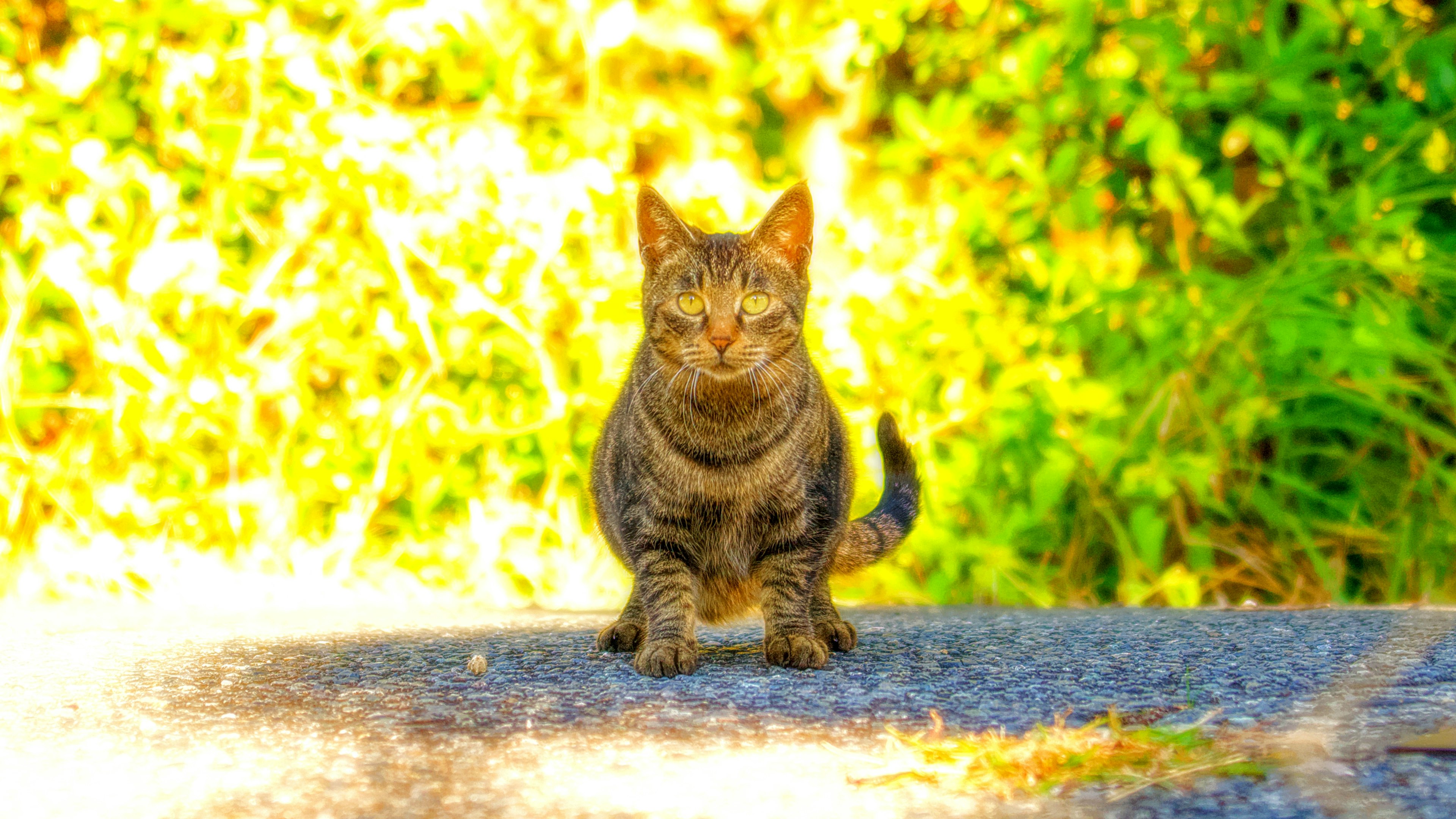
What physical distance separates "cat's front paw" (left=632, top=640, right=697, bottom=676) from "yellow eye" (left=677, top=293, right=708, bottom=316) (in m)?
0.65

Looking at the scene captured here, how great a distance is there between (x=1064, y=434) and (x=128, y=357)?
2.72m

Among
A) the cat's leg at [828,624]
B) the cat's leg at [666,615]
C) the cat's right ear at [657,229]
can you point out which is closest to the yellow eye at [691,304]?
the cat's right ear at [657,229]

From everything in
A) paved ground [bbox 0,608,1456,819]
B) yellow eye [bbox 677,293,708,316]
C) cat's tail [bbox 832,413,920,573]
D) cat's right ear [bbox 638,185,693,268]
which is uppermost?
cat's right ear [bbox 638,185,693,268]

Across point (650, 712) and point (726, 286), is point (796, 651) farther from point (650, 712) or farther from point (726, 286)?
point (726, 286)

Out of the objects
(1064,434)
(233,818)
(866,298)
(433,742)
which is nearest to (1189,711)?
(433,742)

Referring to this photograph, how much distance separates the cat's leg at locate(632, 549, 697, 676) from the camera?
208 centimetres

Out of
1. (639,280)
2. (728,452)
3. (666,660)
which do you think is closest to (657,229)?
(728,452)

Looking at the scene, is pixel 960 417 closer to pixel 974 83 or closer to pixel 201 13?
pixel 974 83

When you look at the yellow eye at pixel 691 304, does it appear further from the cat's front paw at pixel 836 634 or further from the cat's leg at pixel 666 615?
the cat's front paw at pixel 836 634

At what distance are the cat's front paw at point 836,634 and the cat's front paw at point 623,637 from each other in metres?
0.35

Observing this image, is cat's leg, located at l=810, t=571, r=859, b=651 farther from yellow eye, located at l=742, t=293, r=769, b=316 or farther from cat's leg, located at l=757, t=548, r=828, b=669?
yellow eye, located at l=742, t=293, r=769, b=316

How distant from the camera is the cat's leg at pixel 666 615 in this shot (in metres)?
2.08

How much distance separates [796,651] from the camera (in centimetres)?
215

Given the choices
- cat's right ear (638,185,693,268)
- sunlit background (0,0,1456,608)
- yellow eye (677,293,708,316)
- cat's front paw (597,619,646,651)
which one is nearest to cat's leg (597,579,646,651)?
cat's front paw (597,619,646,651)
